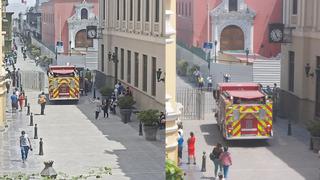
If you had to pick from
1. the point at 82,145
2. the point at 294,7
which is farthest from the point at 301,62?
the point at 82,145

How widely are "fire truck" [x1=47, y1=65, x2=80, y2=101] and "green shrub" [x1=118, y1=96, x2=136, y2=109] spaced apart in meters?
0.17

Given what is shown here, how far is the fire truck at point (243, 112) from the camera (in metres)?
2.46

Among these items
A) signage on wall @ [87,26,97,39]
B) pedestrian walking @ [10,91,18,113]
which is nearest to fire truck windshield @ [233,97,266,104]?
signage on wall @ [87,26,97,39]

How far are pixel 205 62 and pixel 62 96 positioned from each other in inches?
21.7

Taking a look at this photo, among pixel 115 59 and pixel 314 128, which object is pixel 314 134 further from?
pixel 115 59

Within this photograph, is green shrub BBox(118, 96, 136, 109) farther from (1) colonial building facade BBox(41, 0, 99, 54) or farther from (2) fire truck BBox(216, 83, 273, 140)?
(2) fire truck BBox(216, 83, 273, 140)

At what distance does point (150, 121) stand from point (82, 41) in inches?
15.8

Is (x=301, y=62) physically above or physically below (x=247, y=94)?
above

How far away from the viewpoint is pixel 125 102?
89.1 inches

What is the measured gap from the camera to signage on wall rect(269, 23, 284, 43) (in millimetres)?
2146

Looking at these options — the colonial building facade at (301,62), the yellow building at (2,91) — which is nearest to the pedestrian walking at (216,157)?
the colonial building facade at (301,62)

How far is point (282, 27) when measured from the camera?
221 centimetres

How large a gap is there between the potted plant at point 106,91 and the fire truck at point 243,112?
1.41ft

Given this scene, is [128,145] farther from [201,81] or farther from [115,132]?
[201,81]
